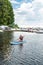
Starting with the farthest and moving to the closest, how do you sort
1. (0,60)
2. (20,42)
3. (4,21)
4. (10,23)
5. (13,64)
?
(10,23) → (4,21) → (20,42) → (0,60) → (13,64)

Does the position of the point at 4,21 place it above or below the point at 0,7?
below

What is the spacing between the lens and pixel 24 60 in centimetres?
3491

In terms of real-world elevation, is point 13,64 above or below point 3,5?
below

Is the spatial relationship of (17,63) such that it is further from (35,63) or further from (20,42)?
(20,42)

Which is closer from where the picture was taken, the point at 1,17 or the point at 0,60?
the point at 0,60

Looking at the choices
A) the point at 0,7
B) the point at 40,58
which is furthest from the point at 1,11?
the point at 40,58

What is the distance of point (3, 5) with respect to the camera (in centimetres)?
13212

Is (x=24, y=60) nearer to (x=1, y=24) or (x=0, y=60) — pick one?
(x=0, y=60)

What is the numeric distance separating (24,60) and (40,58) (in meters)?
3.18

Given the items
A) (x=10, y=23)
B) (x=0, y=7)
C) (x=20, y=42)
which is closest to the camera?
(x=20, y=42)

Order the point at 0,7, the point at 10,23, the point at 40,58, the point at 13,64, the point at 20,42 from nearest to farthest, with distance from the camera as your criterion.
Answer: the point at 13,64
the point at 40,58
the point at 20,42
the point at 0,7
the point at 10,23

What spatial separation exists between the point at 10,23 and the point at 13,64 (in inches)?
5087

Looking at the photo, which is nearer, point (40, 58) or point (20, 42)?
point (40, 58)

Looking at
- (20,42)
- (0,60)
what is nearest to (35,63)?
(0,60)
